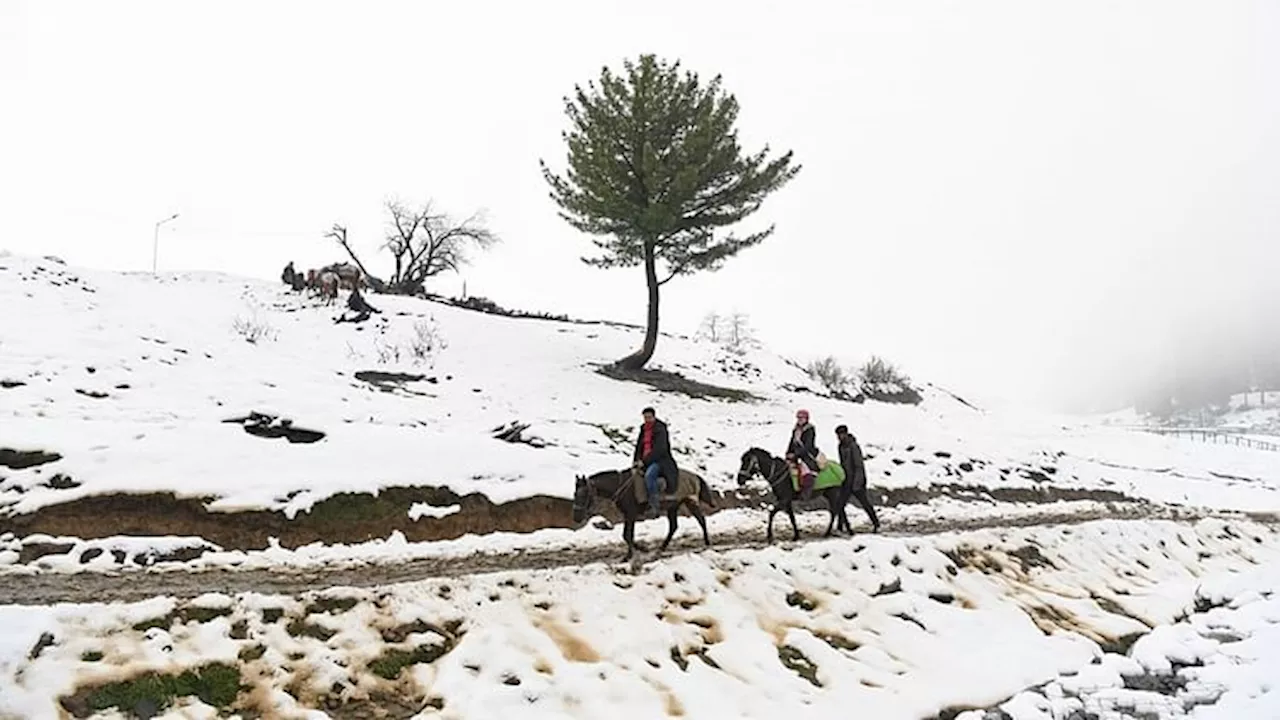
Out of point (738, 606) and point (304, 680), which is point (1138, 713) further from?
point (304, 680)

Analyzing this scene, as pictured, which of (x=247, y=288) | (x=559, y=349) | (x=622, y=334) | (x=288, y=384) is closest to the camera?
(x=288, y=384)

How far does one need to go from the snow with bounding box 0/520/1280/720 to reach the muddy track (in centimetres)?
91

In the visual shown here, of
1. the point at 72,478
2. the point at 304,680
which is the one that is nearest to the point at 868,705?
the point at 304,680

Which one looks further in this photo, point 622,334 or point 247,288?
point 622,334

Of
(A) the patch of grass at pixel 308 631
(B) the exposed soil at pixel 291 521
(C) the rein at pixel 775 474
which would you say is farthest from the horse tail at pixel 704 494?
(A) the patch of grass at pixel 308 631

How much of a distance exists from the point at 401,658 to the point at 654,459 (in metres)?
5.44

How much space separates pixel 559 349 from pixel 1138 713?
23946 millimetres

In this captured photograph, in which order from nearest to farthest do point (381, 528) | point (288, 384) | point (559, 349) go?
point (381, 528)
point (288, 384)
point (559, 349)

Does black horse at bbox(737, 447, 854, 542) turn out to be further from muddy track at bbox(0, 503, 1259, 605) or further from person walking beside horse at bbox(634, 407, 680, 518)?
person walking beside horse at bbox(634, 407, 680, 518)

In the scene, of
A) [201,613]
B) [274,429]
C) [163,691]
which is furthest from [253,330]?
[163,691]

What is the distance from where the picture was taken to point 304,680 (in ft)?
26.0

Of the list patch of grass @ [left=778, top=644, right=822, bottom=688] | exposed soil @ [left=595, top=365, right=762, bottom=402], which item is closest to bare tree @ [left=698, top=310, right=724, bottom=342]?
exposed soil @ [left=595, top=365, right=762, bottom=402]

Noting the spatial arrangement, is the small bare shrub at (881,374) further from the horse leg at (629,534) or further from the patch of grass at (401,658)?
the patch of grass at (401,658)

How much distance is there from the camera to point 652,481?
1299cm
